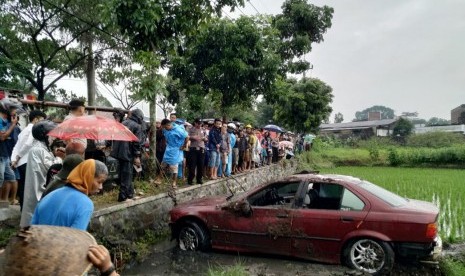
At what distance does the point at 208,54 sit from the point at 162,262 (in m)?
9.12

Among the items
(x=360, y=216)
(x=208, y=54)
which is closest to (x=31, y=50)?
(x=208, y=54)

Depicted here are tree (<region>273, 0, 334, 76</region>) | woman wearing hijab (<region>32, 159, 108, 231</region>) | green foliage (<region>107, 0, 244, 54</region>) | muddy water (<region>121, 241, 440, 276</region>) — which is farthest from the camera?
tree (<region>273, 0, 334, 76</region>)

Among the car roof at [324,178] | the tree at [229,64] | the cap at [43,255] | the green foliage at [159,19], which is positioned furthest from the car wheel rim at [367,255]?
the tree at [229,64]

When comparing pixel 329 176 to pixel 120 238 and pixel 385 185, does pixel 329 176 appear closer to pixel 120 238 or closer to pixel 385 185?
pixel 120 238

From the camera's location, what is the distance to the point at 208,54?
46.7 ft

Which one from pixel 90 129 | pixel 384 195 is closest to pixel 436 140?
pixel 384 195

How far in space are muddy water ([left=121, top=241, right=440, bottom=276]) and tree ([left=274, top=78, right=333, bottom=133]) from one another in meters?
20.6

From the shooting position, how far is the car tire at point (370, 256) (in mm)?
5785

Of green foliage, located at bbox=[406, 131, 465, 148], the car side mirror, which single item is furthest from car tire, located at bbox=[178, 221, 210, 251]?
green foliage, located at bbox=[406, 131, 465, 148]

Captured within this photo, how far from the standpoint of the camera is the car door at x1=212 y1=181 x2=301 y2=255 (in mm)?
6527

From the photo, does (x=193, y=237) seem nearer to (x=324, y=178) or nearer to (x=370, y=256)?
(x=324, y=178)

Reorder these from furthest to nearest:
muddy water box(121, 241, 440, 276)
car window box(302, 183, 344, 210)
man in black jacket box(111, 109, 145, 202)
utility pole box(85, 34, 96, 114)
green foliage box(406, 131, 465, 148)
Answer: green foliage box(406, 131, 465, 148)
utility pole box(85, 34, 96, 114)
man in black jacket box(111, 109, 145, 202)
car window box(302, 183, 344, 210)
muddy water box(121, 241, 440, 276)

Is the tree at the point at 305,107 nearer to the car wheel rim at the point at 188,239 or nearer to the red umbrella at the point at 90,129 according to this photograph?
the car wheel rim at the point at 188,239

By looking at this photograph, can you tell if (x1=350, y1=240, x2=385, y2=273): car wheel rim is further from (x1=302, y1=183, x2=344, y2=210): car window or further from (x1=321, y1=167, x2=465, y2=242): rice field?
(x1=321, y1=167, x2=465, y2=242): rice field
